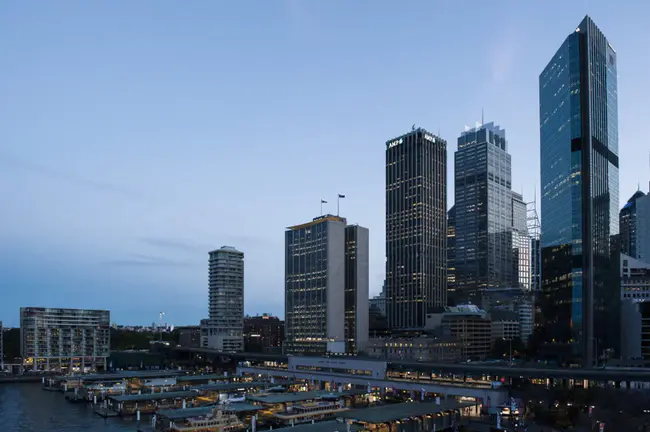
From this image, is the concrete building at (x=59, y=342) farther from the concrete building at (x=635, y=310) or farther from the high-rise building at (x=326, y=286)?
the concrete building at (x=635, y=310)

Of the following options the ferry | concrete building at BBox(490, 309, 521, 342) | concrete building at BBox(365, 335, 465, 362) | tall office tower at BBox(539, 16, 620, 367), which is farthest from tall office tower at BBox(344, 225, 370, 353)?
the ferry

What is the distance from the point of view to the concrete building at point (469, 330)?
14112 cm

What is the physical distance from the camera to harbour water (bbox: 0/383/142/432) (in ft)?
211

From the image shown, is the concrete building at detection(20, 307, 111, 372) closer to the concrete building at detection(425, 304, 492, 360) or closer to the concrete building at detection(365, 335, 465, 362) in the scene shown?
the concrete building at detection(365, 335, 465, 362)

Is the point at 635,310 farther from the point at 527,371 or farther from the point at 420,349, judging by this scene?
the point at 527,371

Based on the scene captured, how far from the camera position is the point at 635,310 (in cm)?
11106

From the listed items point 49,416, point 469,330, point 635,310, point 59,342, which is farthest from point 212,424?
point 469,330

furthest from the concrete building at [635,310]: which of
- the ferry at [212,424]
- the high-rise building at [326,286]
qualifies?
the ferry at [212,424]

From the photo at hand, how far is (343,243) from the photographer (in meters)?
170

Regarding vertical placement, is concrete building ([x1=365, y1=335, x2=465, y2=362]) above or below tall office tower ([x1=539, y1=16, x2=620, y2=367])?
below

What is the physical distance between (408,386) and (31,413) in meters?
51.6

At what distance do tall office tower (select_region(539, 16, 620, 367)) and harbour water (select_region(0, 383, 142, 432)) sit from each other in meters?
75.1

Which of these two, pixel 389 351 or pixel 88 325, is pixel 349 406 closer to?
pixel 389 351

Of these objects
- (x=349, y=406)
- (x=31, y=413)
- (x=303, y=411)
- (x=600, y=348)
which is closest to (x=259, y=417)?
(x=303, y=411)
